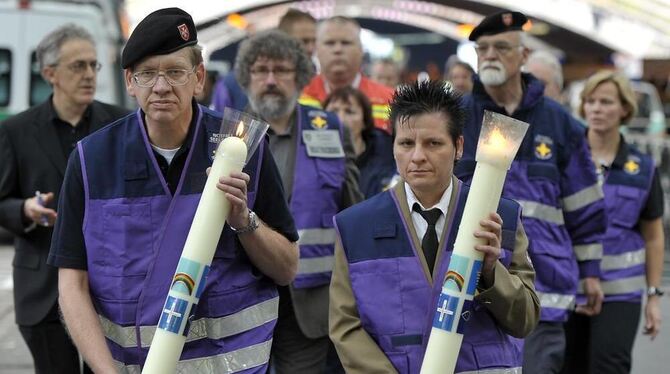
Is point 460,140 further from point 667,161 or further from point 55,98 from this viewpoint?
point 667,161

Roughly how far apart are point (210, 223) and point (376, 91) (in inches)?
187

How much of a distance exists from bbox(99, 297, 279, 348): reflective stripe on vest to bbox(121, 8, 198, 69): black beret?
826 millimetres

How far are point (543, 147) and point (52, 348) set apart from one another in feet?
7.70

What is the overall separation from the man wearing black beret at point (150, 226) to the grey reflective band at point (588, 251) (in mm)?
2384

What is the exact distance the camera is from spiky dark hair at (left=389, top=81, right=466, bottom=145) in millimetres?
4125

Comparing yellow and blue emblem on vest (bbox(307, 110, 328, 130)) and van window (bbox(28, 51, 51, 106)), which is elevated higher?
yellow and blue emblem on vest (bbox(307, 110, 328, 130))

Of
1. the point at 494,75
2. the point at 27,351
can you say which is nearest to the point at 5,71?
the point at 27,351

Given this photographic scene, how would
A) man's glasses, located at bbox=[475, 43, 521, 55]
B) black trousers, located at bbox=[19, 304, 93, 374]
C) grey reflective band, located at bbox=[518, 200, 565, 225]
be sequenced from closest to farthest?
black trousers, located at bbox=[19, 304, 93, 374] < grey reflective band, located at bbox=[518, 200, 565, 225] < man's glasses, located at bbox=[475, 43, 521, 55]

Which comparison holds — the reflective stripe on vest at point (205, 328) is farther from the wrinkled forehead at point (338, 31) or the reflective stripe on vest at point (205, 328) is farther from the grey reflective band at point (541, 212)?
the wrinkled forehead at point (338, 31)

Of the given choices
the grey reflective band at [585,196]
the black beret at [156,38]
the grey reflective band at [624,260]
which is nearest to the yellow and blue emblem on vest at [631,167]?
the grey reflective band at [624,260]

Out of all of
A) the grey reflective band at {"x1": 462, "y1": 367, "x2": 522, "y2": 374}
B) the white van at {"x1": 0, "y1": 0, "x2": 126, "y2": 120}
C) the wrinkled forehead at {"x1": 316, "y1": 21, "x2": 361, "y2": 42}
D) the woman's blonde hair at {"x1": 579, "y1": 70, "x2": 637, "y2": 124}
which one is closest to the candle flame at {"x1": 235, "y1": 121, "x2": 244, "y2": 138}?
the grey reflective band at {"x1": 462, "y1": 367, "x2": 522, "y2": 374}

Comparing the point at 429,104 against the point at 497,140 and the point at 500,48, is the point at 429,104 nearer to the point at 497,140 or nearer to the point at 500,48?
the point at 497,140

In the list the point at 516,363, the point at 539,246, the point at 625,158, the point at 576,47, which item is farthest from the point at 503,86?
the point at 576,47

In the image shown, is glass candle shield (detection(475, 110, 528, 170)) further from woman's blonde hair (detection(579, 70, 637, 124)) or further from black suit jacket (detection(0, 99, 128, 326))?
woman's blonde hair (detection(579, 70, 637, 124))
